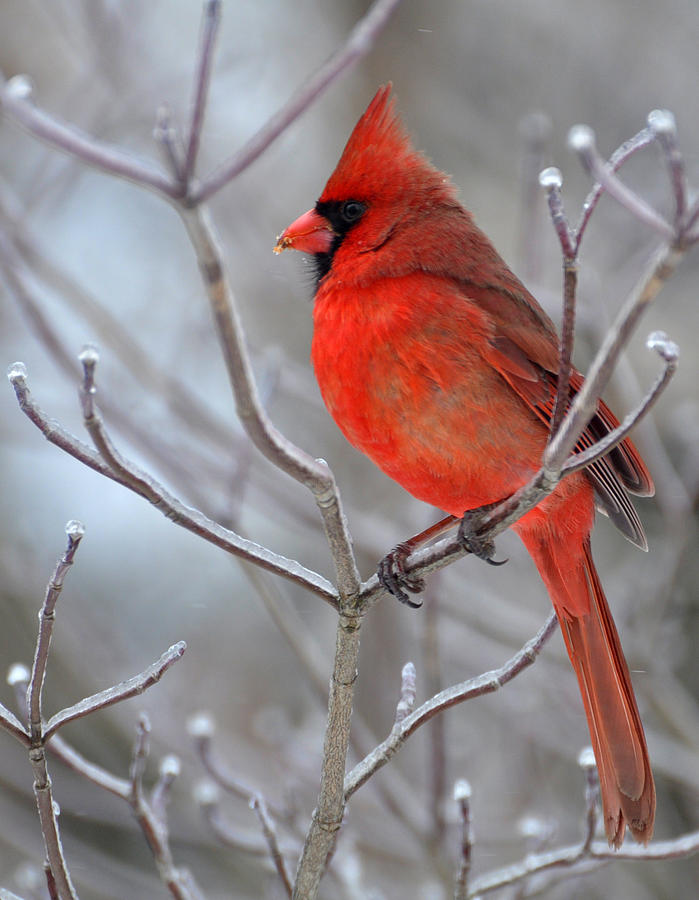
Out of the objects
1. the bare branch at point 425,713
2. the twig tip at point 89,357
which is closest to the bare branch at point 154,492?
the twig tip at point 89,357

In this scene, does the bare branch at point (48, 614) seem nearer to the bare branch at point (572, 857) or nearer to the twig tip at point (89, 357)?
the twig tip at point (89, 357)

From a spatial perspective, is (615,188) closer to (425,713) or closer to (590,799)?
(425,713)

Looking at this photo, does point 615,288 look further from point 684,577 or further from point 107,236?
point 107,236

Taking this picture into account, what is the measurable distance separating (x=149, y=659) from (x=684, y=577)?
75.6 inches

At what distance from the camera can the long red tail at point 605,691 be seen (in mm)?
1794

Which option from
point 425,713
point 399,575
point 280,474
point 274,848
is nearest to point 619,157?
point 425,713

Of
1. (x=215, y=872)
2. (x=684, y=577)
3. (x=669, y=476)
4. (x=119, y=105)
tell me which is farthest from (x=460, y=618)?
(x=119, y=105)

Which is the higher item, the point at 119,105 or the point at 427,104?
the point at 427,104

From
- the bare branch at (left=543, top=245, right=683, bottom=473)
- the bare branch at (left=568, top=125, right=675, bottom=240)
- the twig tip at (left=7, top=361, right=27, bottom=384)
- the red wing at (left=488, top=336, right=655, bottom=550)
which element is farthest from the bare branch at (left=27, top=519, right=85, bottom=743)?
the red wing at (left=488, top=336, right=655, bottom=550)

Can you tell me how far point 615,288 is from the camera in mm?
3492

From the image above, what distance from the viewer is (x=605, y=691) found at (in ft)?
6.47

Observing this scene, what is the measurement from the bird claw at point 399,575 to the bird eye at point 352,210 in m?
0.64

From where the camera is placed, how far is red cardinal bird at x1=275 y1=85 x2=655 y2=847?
1803 mm

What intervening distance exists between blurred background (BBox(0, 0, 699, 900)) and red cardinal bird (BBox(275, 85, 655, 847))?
8.6 inches
